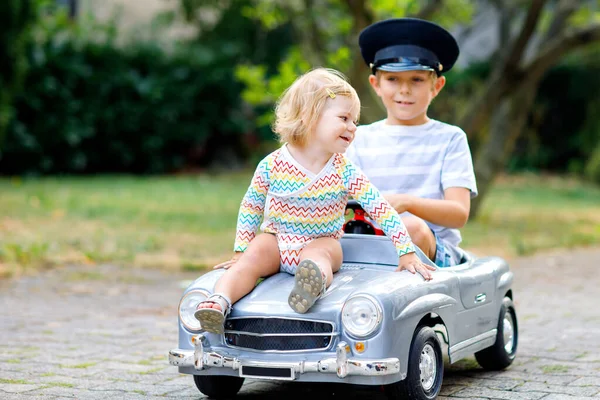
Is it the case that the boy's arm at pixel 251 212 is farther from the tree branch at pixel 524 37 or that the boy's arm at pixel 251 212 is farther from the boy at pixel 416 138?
the tree branch at pixel 524 37

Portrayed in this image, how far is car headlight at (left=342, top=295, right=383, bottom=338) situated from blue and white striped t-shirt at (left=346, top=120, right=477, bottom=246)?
3.64 feet

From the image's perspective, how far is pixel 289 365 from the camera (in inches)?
145

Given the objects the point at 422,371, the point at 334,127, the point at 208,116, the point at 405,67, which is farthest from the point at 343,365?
the point at 208,116

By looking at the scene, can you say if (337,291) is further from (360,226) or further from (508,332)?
(508,332)

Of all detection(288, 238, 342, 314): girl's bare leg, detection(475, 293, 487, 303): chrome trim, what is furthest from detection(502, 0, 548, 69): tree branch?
detection(288, 238, 342, 314): girl's bare leg

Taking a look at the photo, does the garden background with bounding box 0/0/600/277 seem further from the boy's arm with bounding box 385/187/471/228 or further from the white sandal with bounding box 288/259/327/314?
the white sandal with bounding box 288/259/327/314

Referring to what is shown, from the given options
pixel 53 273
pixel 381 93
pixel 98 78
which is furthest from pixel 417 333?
pixel 98 78

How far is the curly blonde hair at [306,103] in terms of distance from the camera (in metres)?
4.04

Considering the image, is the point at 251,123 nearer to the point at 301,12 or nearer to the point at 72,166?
the point at 72,166

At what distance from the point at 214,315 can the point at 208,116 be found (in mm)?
17444

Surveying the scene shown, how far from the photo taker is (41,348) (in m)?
5.34

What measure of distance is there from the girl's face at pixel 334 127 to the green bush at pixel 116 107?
14799 mm

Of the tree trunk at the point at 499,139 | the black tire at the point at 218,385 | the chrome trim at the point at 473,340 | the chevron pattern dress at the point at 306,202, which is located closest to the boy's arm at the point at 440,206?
the chevron pattern dress at the point at 306,202

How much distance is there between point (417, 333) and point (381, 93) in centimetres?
146
